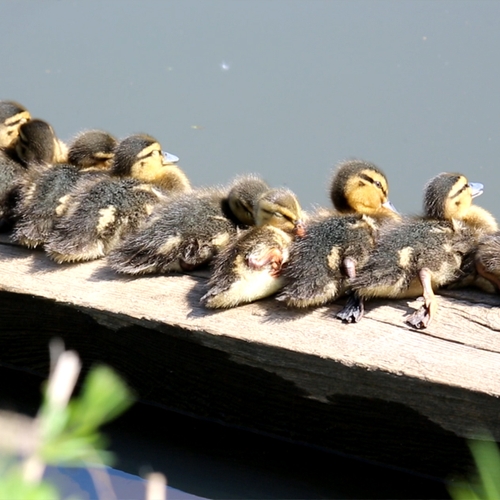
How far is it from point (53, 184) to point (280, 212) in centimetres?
85

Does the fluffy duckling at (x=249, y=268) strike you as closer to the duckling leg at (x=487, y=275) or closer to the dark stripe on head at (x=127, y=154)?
the duckling leg at (x=487, y=275)

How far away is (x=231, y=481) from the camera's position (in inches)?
106

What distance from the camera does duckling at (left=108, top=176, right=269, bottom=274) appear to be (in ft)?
9.05

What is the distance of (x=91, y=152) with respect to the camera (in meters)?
3.41

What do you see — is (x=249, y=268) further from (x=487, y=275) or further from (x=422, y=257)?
(x=487, y=275)

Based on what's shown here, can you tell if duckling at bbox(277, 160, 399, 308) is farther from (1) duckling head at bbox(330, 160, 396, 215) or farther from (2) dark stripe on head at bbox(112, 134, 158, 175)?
(2) dark stripe on head at bbox(112, 134, 158, 175)

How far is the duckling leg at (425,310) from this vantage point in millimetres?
2363

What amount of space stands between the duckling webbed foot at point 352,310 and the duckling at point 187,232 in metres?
0.51

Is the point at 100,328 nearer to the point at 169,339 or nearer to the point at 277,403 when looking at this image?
the point at 169,339

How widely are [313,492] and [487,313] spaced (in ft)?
2.35

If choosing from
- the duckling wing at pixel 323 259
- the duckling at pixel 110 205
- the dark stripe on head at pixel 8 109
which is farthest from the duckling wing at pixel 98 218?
the dark stripe on head at pixel 8 109

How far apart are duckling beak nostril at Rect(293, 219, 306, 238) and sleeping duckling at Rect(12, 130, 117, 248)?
0.81 metres

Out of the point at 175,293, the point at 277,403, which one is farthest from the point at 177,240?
the point at 277,403

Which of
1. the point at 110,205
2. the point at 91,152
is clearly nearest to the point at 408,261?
the point at 110,205
